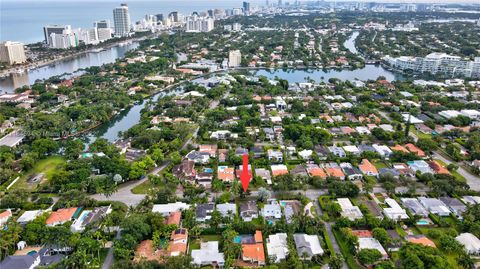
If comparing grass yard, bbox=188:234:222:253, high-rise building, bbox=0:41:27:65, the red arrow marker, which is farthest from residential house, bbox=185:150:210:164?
high-rise building, bbox=0:41:27:65

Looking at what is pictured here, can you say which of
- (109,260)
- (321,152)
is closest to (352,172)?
(321,152)

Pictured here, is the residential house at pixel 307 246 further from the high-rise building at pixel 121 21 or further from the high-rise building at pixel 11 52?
the high-rise building at pixel 121 21

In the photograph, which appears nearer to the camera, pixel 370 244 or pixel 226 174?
pixel 370 244

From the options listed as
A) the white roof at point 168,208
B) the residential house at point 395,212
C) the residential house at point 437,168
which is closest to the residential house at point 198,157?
the white roof at point 168,208

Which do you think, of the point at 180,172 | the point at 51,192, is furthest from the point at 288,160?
the point at 51,192

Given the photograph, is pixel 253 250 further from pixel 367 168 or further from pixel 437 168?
pixel 437 168

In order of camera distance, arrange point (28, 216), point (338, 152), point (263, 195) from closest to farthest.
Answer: point (28, 216) → point (263, 195) → point (338, 152)
